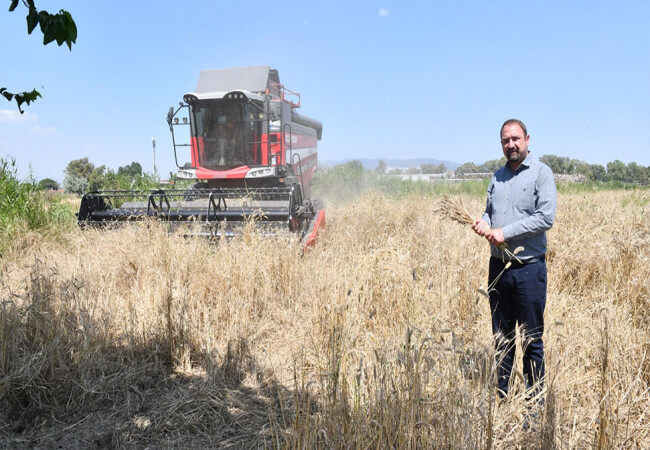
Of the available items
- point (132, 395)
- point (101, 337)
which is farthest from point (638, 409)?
point (101, 337)

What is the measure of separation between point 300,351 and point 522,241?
5.74ft

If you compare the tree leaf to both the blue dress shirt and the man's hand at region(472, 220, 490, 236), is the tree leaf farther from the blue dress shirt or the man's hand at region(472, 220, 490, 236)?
the blue dress shirt

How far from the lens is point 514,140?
271 cm

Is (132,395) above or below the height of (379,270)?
below

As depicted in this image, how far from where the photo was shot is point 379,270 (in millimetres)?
4160

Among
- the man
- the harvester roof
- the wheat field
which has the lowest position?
the wheat field

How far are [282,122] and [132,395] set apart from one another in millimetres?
8138

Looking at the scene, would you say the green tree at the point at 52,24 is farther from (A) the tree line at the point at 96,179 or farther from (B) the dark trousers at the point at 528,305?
(A) the tree line at the point at 96,179

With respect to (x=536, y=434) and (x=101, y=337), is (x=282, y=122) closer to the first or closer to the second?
(x=101, y=337)

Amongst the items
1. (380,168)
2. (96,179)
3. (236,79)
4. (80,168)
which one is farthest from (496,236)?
(80,168)

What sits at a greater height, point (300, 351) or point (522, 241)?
point (522, 241)

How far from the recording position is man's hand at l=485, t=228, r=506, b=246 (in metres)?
2.61

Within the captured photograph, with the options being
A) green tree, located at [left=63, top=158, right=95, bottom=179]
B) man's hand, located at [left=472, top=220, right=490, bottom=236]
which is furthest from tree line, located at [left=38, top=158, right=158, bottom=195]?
man's hand, located at [left=472, top=220, right=490, bottom=236]

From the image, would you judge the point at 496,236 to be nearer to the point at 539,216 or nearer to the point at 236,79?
the point at 539,216
